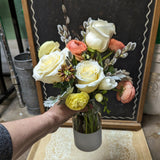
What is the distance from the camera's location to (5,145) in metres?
0.36

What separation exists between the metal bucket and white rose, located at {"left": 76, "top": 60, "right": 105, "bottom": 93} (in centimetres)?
64

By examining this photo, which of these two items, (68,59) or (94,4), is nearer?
(68,59)

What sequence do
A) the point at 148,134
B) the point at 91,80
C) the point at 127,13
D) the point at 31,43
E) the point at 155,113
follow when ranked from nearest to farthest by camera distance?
1. the point at 91,80
2. the point at 127,13
3. the point at 31,43
4. the point at 148,134
5. the point at 155,113

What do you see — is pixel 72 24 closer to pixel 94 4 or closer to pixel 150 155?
pixel 94 4

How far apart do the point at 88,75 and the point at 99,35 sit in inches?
4.4

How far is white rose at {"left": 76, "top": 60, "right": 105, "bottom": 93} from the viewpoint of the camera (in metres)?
0.42

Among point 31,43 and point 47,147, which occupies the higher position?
point 31,43

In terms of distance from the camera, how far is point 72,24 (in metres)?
0.77

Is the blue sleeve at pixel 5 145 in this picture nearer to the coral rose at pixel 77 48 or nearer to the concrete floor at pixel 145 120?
the coral rose at pixel 77 48

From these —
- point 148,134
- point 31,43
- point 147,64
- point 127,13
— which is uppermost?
point 127,13

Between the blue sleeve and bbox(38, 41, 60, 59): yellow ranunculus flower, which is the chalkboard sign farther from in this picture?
the blue sleeve

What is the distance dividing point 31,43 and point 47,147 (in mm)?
545

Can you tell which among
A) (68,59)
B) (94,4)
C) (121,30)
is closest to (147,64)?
(121,30)

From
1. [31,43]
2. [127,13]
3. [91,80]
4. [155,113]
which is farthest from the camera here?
[155,113]
